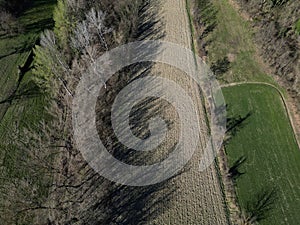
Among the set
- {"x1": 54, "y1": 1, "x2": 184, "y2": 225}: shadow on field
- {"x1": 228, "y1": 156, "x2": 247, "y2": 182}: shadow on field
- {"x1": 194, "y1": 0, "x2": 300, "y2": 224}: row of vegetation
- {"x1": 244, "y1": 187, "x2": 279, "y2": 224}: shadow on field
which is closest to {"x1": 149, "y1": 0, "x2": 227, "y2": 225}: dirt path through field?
{"x1": 54, "y1": 1, "x2": 184, "y2": 225}: shadow on field

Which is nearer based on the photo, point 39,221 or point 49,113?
point 39,221

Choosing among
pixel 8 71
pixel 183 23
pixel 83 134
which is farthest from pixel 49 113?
pixel 183 23

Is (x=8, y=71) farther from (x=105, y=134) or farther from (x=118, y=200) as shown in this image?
(x=118, y=200)

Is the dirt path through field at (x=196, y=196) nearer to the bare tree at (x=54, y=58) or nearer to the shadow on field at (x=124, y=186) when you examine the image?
the shadow on field at (x=124, y=186)

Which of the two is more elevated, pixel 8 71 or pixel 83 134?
pixel 83 134

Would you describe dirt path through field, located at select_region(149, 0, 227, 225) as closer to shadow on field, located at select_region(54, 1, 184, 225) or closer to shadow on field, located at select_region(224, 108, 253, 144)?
shadow on field, located at select_region(54, 1, 184, 225)

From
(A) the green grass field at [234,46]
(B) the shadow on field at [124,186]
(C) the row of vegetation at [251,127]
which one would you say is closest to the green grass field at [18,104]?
(B) the shadow on field at [124,186]

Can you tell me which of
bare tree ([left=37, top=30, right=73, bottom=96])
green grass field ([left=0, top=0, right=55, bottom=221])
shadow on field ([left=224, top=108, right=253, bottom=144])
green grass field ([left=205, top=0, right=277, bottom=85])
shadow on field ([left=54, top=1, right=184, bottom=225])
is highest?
green grass field ([left=205, top=0, right=277, bottom=85])

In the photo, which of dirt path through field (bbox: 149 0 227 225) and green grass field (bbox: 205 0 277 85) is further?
green grass field (bbox: 205 0 277 85)
